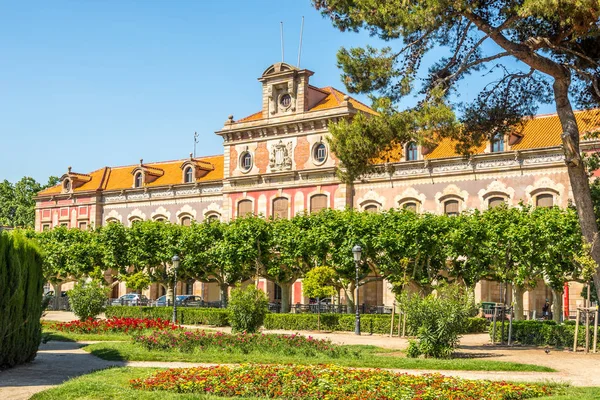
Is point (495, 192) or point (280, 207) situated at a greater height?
point (495, 192)

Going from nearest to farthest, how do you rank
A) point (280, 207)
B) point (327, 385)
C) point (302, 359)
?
point (327, 385), point (302, 359), point (280, 207)

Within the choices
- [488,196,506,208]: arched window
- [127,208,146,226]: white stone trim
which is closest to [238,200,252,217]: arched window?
[127,208,146,226]: white stone trim

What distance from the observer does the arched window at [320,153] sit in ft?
148

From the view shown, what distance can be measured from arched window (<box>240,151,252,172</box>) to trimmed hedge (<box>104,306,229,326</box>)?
1454 cm

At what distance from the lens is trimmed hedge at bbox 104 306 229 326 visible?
108ft

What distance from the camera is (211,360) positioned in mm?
17344

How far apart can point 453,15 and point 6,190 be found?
6508 cm

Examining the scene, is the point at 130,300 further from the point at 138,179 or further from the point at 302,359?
the point at 302,359

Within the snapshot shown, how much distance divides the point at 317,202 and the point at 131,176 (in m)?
19.3

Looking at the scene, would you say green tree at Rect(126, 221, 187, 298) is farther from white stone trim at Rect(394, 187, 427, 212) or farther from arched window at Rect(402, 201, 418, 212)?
arched window at Rect(402, 201, 418, 212)

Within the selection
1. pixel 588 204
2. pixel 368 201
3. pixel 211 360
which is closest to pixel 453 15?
pixel 588 204

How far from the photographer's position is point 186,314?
1373 inches

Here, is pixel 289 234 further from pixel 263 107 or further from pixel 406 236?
pixel 263 107

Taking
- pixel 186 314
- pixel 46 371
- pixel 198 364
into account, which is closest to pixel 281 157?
pixel 186 314
